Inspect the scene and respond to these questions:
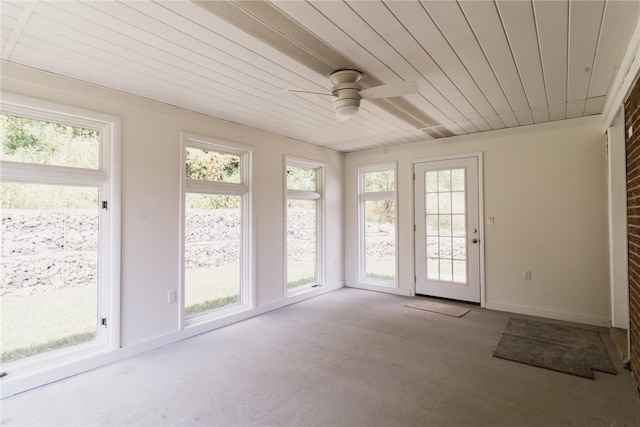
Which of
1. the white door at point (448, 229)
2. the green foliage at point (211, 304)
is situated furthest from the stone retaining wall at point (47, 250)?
the white door at point (448, 229)

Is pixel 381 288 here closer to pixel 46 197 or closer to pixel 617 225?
pixel 617 225

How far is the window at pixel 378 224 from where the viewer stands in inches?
213

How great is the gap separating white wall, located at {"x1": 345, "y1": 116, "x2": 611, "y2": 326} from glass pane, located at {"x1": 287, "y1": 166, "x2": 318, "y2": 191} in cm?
215

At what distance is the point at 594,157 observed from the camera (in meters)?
3.74

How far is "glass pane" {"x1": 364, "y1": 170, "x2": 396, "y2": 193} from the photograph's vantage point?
545 cm

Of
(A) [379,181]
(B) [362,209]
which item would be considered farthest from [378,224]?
(A) [379,181]

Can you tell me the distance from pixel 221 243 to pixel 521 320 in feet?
12.2

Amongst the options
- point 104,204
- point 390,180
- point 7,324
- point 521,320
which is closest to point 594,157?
point 521,320

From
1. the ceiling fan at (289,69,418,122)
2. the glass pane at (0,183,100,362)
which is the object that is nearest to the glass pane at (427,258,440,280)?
the ceiling fan at (289,69,418,122)

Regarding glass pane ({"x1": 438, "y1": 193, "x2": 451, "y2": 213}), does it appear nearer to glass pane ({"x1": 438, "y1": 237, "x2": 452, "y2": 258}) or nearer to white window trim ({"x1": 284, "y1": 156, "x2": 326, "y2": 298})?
glass pane ({"x1": 438, "y1": 237, "x2": 452, "y2": 258})

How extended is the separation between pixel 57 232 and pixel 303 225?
3.13 meters

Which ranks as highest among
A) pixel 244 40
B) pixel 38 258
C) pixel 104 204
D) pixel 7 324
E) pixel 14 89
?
pixel 244 40

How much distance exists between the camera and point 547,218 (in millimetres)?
Answer: 4012

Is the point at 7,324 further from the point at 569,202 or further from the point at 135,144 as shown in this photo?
the point at 569,202
